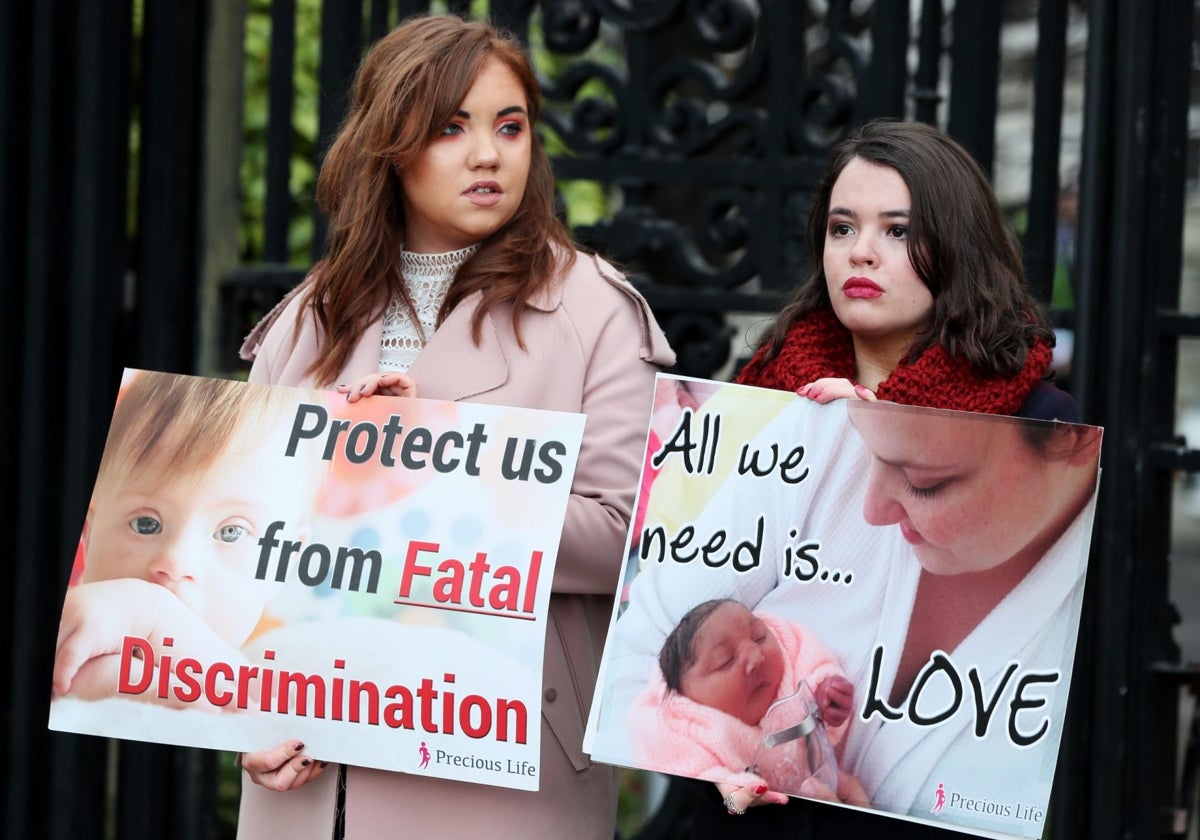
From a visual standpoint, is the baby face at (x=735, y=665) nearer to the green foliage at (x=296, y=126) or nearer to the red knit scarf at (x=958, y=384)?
the red knit scarf at (x=958, y=384)

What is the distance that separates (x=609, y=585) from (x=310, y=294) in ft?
2.47

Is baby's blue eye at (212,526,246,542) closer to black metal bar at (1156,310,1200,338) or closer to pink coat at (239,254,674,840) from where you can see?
pink coat at (239,254,674,840)

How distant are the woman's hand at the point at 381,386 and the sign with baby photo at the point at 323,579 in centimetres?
2

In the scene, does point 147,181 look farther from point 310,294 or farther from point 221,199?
point 310,294

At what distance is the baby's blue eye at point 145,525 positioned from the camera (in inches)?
101

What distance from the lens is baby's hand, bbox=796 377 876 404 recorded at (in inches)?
93.0

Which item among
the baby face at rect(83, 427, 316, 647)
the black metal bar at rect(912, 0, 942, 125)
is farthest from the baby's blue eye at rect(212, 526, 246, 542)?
the black metal bar at rect(912, 0, 942, 125)

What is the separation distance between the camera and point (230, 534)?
100 inches

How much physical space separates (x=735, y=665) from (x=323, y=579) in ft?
2.21

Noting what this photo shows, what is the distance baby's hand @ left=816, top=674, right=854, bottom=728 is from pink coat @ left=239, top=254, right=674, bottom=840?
42 cm

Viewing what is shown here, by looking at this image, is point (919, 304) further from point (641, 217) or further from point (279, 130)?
point (279, 130)

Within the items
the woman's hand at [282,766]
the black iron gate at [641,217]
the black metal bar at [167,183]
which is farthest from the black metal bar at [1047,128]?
the black metal bar at [167,183]

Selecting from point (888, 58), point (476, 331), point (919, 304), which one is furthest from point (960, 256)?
point (888, 58)

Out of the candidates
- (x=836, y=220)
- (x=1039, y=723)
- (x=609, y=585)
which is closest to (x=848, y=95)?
(x=836, y=220)
